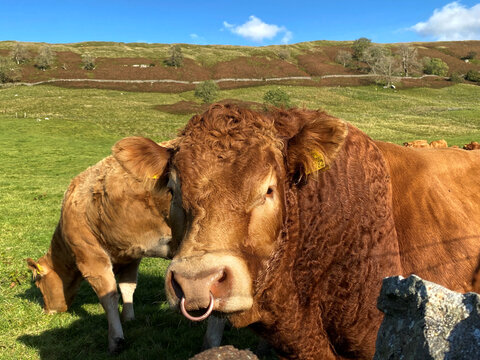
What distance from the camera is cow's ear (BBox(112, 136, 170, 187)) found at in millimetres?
3428

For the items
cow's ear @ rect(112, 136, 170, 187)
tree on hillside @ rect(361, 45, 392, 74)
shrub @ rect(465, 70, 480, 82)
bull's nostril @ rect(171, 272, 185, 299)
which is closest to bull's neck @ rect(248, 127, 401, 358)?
bull's nostril @ rect(171, 272, 185, 299)

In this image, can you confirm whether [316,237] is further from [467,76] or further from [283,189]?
[467,76]

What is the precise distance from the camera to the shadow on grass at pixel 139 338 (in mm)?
5816

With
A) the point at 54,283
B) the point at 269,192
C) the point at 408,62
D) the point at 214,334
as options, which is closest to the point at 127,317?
the point at 54,283

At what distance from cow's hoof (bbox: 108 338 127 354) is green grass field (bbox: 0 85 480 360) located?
11 centimetres

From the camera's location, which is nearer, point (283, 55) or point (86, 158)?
point (86, 158)

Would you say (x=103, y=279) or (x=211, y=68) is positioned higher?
(x=211, y=68)

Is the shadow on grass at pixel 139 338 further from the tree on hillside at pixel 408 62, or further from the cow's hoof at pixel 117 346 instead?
the tree on hillside at pixel 408 62

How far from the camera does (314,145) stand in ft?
9.91

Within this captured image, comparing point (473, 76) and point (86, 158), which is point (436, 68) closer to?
point (473, 76)

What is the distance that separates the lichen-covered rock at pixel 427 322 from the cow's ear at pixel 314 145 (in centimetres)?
125

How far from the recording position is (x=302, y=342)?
130 inches

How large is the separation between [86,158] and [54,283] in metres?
23.7

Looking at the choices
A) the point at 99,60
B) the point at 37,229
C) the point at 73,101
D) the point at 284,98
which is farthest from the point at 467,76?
the point at 37,229
